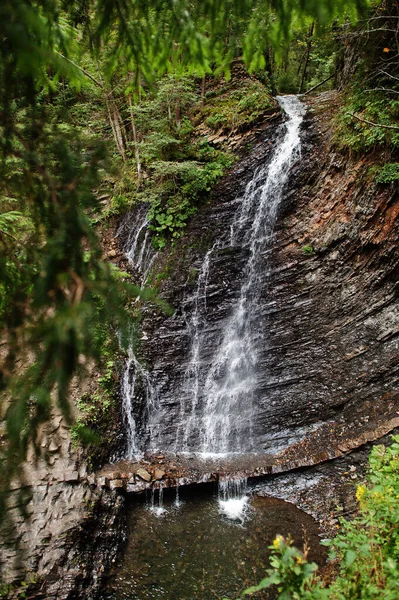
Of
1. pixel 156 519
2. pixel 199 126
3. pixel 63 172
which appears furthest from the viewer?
pixel 199 126

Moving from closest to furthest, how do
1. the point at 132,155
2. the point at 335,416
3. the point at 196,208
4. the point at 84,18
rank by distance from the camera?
the point at 84,18 < the point at 335,416 < the point at 196,208 < the point at 132,155

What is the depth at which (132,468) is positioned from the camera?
8203 millimetres

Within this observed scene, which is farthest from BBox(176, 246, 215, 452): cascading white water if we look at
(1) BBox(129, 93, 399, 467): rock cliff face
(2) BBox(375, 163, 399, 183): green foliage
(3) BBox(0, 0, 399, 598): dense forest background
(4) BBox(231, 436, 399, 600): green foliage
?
(3) BBox(0, 0, 399, 598): dense forest background

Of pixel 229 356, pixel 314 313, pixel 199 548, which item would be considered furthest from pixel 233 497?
pixel 314 313

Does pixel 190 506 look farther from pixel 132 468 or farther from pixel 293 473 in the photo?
pixel 293 473

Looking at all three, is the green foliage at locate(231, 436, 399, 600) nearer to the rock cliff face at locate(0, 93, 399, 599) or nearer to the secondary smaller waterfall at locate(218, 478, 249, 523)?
the rock cliff face at locate(0, 93, 399, 599)

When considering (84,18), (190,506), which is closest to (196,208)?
(190,506)

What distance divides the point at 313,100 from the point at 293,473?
12738 millimetres

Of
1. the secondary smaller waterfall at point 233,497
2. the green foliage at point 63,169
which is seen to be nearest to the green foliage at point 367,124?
the green foliage at point 63,169

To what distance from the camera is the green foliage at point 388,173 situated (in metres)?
7.77

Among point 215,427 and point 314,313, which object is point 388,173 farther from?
point 215,427

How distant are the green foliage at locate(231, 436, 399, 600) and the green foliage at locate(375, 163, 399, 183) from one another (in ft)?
19.0

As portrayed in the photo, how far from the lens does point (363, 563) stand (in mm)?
3449

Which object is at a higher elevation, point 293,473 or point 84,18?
point 84,18
